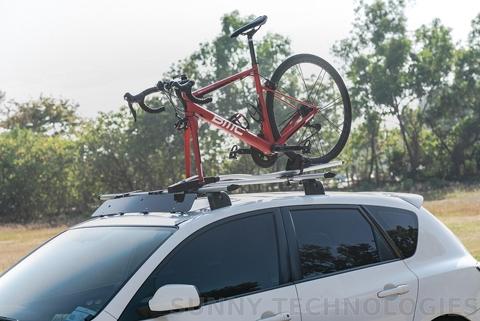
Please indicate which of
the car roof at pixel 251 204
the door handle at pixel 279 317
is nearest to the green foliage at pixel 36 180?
the car roof at pixel 251 204

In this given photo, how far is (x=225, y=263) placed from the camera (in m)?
4.12

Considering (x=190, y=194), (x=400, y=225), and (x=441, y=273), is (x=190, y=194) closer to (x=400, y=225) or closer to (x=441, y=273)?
(x=400, y=225)

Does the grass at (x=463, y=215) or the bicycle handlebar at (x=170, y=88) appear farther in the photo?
the grass at (x=463, y=215)

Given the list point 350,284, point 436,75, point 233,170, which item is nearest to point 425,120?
point 436,75

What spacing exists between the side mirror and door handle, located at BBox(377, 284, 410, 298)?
141 cm

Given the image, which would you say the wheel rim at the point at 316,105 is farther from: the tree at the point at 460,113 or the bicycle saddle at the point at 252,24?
the tree at the point at 460,113

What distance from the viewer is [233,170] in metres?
37.4

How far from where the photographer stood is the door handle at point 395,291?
455 centimetres

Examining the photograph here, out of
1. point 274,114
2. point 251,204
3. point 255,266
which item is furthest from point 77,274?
point 274,114

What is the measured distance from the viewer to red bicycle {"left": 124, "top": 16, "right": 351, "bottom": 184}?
5520 millimetres

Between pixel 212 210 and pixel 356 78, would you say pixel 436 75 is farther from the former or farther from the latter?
pixel 212 210

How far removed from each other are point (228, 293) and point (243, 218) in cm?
51

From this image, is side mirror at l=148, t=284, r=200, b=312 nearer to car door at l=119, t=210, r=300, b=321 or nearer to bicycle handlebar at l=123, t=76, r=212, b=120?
car door at l=119, t=210, r=300, b=321

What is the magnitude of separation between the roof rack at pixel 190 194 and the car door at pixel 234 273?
0.21 m
